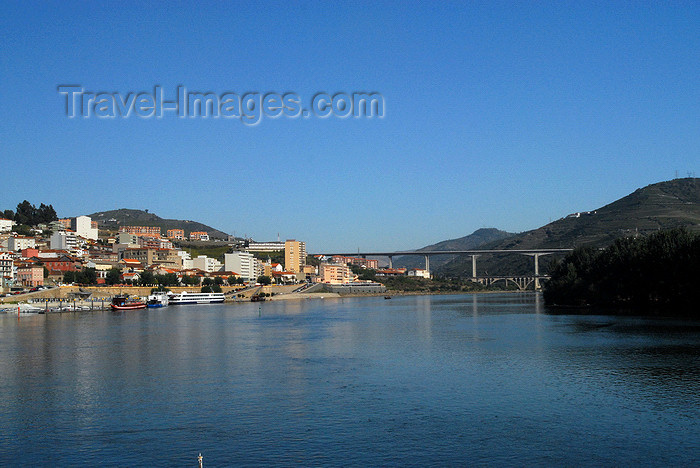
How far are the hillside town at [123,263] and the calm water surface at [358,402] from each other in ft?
149

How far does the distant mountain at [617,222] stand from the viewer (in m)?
117

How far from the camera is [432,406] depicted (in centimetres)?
1295

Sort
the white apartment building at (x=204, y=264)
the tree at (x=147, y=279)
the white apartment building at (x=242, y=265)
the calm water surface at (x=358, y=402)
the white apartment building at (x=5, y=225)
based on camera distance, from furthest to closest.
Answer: the white apartment building at (x=204, y=264), the white apartment building at (x=242, y=265), the white apartment building at (x=5, y=225), the tree at (x=147, y=279), the calm water surface at (x=358, y=402)

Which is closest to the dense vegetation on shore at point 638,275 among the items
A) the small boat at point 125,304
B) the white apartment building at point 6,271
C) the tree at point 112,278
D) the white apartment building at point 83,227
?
the small boat at point 125,304

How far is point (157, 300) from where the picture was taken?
200 feet

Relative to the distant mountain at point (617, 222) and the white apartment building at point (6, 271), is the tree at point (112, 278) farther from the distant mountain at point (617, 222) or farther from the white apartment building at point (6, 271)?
the distant mountain at point (617, 222)

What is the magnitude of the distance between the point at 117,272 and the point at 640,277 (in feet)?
176

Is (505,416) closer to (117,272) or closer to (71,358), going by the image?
(71,358)

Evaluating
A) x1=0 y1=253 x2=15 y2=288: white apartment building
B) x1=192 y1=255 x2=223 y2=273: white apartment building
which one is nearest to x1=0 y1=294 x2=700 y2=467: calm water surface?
x1=0 y1=253 x2=15 y2=288: white apartment building

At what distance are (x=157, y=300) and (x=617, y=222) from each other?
97146 millimetres

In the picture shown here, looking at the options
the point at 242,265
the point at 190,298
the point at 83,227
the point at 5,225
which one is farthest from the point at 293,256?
the point at 190,298

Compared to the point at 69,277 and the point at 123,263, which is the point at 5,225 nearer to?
the point at 123,263

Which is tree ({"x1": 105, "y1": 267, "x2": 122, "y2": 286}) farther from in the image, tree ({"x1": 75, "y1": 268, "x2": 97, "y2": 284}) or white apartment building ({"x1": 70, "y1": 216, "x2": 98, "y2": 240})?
white apartment building ({"x1": 70, "y1": 216, "x2": 98, "y2": 240})

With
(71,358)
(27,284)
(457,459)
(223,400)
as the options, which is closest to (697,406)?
(457,459)
